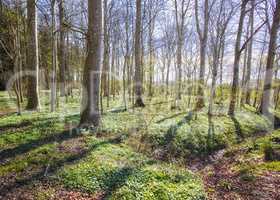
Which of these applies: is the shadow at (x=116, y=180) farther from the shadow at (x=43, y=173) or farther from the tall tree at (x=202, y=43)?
the tall tree at (x=202, y=43)

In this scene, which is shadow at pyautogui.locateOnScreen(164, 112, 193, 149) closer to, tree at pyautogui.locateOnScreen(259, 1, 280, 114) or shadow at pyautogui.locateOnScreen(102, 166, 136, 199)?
shadow at pyautogui.locateOnScreen(102, 166, 136, 199)

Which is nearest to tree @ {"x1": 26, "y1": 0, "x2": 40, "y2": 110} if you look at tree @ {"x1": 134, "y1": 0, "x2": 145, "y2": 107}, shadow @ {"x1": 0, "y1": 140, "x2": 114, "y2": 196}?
shadow @ {"x1": 0, "y1": 140, "x2": 114, "y2": 196}

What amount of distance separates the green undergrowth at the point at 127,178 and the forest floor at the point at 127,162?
0.02m

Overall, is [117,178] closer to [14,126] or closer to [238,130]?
[14,126]

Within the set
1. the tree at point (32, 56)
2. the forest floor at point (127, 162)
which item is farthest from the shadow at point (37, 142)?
the tree at point (32, 56)

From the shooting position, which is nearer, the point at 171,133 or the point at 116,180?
the point at 116,180

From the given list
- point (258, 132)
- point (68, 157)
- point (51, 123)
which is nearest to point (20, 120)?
point (51, 123)

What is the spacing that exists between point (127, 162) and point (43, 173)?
1851 mm

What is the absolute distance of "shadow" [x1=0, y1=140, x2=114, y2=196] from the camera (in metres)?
3.99

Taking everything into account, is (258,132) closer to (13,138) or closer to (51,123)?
(51,123)

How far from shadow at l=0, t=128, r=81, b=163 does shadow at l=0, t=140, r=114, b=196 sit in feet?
3.06

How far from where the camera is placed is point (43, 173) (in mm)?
4449

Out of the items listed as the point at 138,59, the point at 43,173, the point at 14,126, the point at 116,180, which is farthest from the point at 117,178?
the point at 138,59

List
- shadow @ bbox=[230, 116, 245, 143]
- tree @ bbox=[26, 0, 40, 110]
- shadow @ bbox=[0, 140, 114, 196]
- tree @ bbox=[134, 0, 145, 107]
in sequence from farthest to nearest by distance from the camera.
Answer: tree @ bbox=[134, 0, 145, 107], shadow @ bbox=[230, 116, 245, 143], tree @ bbox=[26, 0, 40, 110], shadow @ bbox=[0, 140, 114, 196]
